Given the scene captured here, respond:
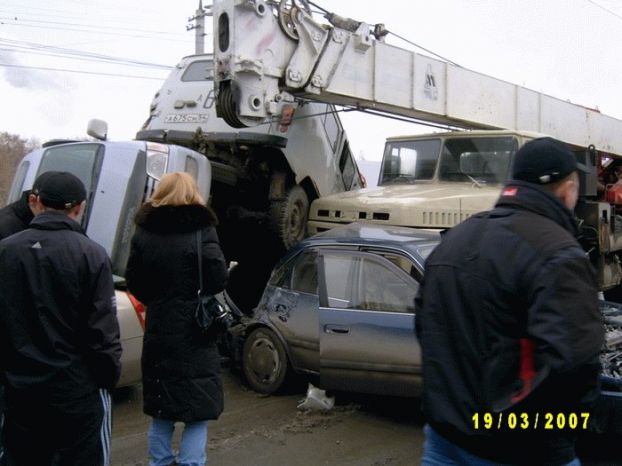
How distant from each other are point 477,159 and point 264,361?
12.5 ft

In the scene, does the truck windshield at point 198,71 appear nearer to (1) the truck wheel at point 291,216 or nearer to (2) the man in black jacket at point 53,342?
(1) the truck wheel at point 291,216

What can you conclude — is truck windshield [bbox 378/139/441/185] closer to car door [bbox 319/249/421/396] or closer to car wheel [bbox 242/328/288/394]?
car door [bbox 319/249/421/396]

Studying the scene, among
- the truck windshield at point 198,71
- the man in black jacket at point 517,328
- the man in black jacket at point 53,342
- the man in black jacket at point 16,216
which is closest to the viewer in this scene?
the man in black jacket at point 517,328

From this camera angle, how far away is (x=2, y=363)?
109 inches

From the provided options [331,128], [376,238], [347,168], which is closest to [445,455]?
[376,238]

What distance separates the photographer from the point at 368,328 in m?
5.19

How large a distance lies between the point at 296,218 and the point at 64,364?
547cm

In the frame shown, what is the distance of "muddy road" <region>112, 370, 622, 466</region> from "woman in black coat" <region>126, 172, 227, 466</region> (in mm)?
1235

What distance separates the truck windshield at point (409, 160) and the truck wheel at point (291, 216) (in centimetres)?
135

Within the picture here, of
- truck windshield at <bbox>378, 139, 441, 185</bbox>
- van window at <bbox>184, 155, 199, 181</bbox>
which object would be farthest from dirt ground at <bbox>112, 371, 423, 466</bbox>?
truck windshield at <bbox>378, 139, 441, 185</bbox>

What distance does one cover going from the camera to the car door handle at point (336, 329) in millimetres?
5277

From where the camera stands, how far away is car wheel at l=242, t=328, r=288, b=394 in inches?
232

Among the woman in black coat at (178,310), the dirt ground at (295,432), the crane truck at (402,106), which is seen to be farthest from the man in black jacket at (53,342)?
the crane truck at (402,106)
